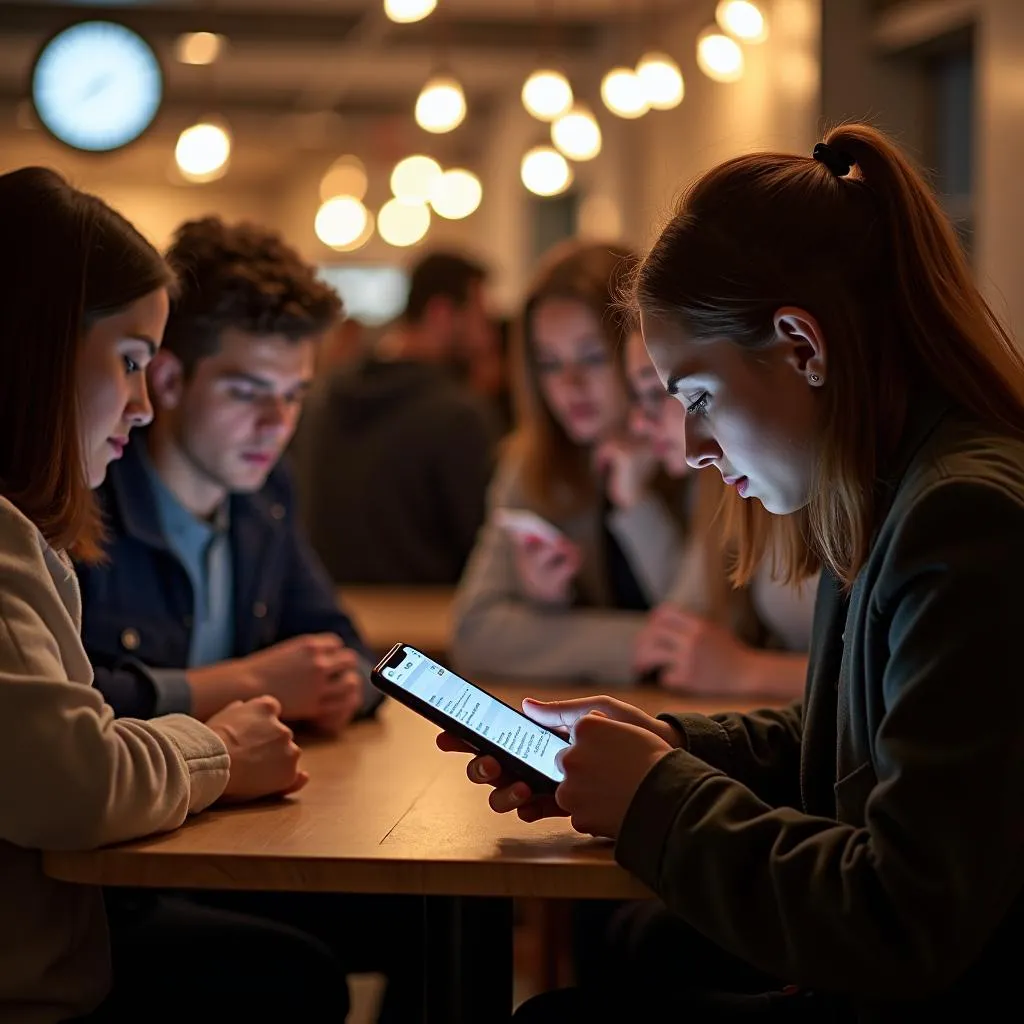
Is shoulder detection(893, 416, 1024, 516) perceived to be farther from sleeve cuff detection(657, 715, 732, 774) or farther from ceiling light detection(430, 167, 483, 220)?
ceiling light detection(430, 167, 483, 220)

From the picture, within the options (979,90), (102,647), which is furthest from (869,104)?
(102,647)

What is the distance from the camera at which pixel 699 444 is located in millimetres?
1514

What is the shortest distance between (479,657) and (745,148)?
4.33ft

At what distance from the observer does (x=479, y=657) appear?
2.78 meters

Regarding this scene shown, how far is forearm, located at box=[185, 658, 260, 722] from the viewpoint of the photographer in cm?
199

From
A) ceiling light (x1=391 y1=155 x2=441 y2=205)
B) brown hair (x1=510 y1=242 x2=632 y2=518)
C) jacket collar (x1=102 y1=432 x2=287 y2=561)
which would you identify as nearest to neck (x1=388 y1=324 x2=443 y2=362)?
ceiling light (x1=391 y1=155 x2=441 y2=205)

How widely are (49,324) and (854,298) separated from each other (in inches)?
32.2

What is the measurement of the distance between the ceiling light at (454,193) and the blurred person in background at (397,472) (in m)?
2.28

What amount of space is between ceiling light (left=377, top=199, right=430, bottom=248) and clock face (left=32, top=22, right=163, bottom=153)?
605cm

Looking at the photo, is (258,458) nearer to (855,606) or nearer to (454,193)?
(855,606)

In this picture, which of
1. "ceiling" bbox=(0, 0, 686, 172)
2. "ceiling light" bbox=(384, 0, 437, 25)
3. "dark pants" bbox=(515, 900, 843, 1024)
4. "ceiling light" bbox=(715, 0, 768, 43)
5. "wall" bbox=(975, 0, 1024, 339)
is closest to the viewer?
"dark pants" bbox=(515, 900, 843, 1024)

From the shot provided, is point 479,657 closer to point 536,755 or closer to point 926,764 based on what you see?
point 536,755

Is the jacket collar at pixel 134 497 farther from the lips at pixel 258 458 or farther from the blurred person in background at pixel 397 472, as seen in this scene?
the blurred person in background at pixel 397 472

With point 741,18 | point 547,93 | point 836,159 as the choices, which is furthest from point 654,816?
point 547,93
